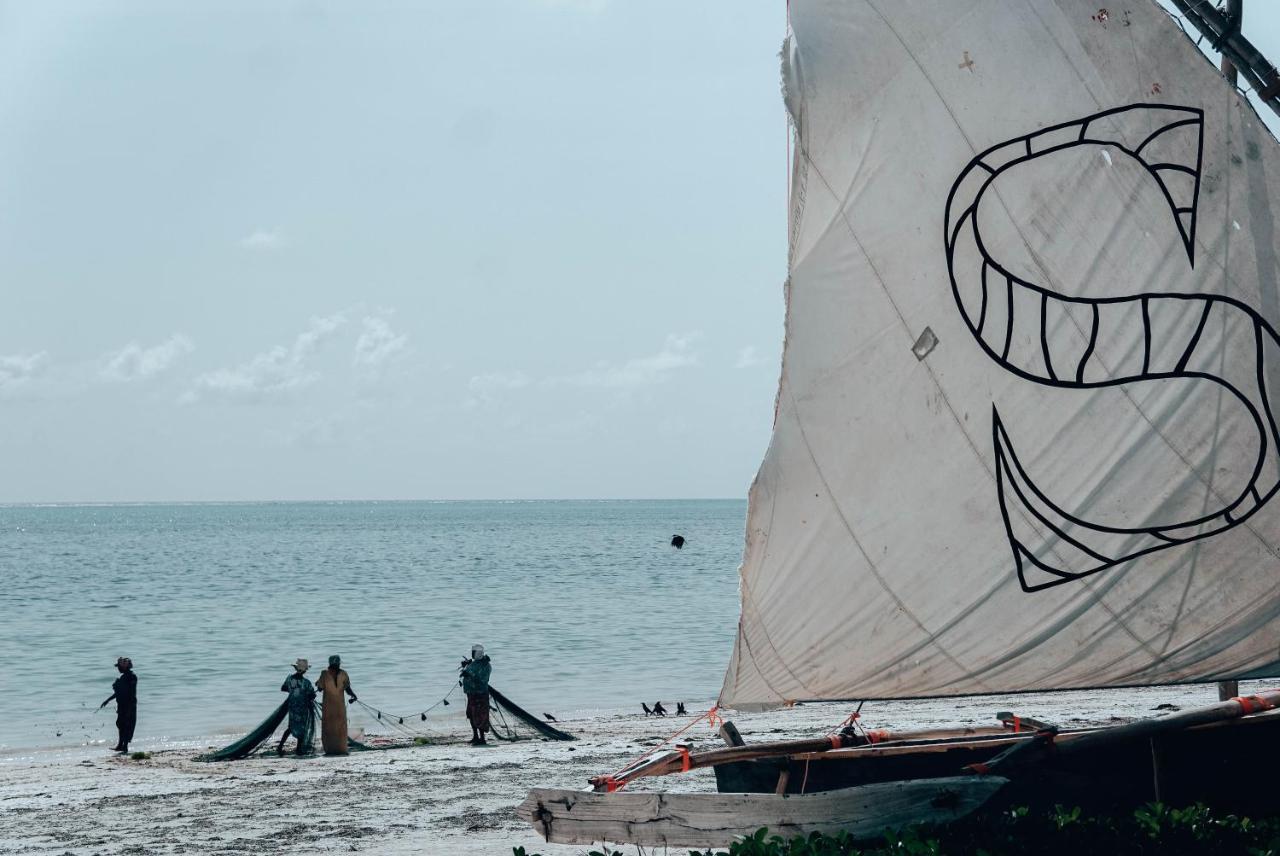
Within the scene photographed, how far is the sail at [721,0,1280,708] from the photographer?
8781 millimetres

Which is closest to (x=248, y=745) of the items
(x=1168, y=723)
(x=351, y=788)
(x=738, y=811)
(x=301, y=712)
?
(x=301, y=712)

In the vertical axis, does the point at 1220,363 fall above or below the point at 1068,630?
above

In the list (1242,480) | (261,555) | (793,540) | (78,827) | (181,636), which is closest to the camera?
(1242,480)

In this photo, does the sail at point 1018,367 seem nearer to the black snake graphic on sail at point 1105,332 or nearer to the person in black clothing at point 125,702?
the black snake graphic on sail at point 1105,332

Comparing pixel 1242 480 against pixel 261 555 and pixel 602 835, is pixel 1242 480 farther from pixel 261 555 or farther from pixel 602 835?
pixel 261 555

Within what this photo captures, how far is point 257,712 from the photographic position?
31.4 meters

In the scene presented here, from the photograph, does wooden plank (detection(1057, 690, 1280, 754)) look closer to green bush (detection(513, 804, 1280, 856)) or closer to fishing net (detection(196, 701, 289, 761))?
green bush (detection(513, 804, 1280, 856))

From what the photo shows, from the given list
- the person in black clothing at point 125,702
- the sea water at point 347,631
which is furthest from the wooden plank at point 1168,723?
the sea water at point 347,631

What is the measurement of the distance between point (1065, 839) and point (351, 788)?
11.2 metres

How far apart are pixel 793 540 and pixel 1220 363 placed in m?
2.86

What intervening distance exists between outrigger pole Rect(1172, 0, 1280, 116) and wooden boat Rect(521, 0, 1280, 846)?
20mm

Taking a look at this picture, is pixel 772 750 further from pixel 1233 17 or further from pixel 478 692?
pixel 478 692

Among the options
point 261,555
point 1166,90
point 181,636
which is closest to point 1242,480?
point 1166,90

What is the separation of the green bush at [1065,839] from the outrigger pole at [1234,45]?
4.49 meters
